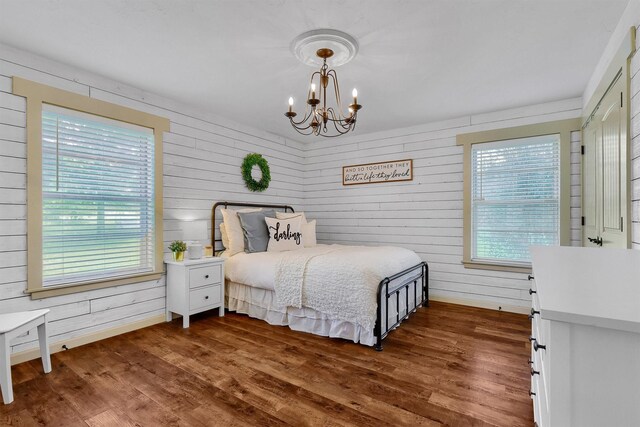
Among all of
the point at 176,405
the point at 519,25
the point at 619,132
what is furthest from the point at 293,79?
the point at 176,405

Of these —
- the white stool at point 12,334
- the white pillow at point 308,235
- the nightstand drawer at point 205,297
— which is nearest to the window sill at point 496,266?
the white pillow at point 308,235

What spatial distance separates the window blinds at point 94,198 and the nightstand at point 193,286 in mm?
343

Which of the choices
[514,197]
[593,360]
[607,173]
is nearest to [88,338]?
[593,360]

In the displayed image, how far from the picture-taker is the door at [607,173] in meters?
2.02

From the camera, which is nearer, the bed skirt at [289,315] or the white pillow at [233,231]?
the bed skirt at [289,315]

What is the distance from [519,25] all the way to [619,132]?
961 millimetres

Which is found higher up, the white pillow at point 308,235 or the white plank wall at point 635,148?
the white plank wall at point 635,148

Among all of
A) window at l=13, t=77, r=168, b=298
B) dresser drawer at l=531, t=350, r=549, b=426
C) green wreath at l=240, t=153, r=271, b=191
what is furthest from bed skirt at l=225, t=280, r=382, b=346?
dresser drawer at l=531, t=350, r=549, b=426

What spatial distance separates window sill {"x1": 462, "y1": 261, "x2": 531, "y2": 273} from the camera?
12.0 feet

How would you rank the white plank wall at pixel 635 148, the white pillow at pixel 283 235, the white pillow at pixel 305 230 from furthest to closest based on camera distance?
the white pillow at pixel 305 230 < the white pillow at pixel 283 235 < the white plank wall at pixel 635 148

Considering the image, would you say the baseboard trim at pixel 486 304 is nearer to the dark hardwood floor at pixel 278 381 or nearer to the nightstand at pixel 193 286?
Result: the dark hardwood floor at pixel 278 381

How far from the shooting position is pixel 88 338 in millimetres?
2859

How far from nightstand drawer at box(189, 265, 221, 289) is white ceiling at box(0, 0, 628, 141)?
1.86m

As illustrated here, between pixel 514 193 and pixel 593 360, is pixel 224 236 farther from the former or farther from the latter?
pixel 593 360
